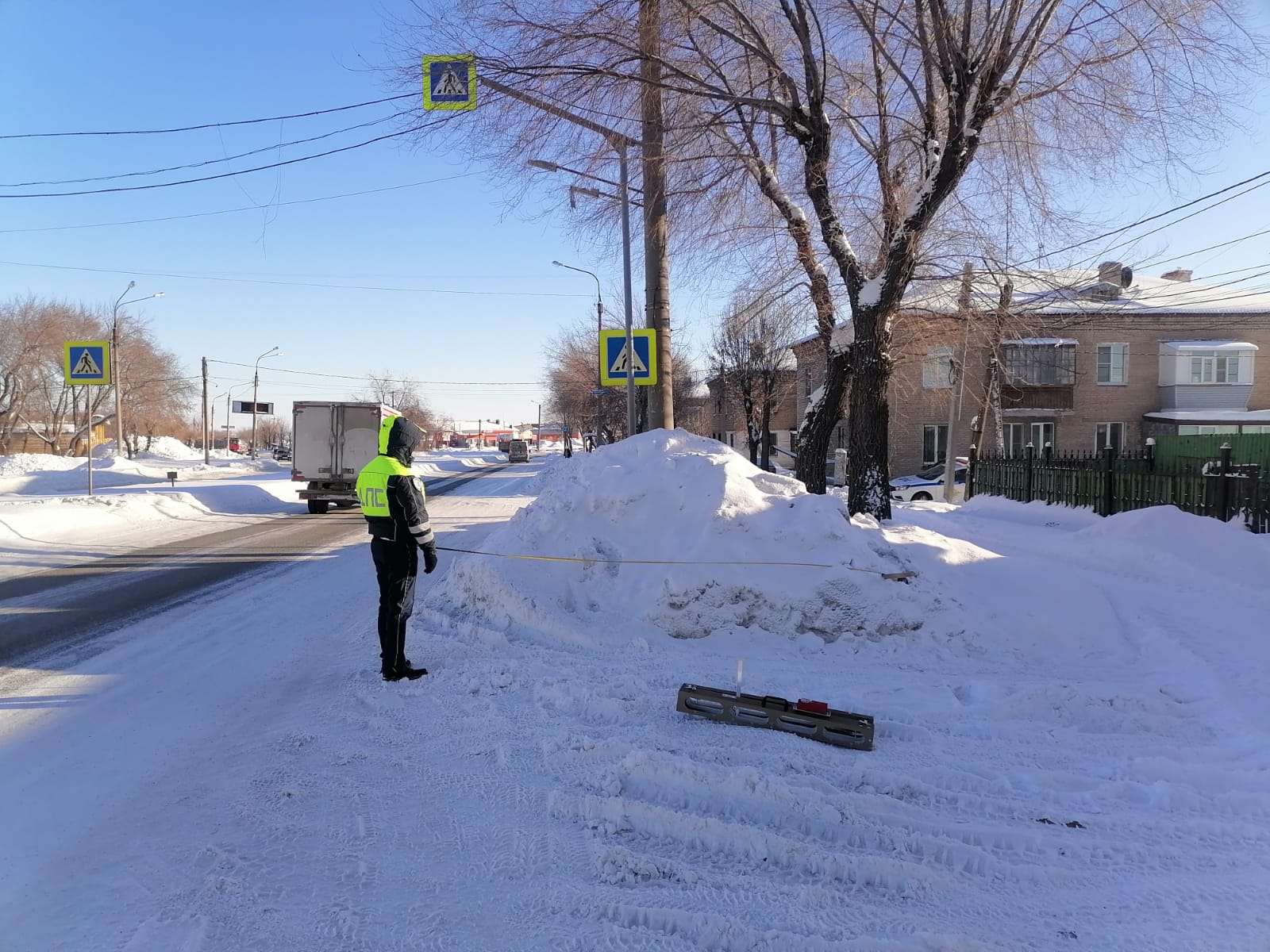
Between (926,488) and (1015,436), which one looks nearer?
(926,488)

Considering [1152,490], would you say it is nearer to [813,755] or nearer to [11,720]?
[813,755]

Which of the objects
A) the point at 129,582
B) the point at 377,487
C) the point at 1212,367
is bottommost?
the point at 129,582

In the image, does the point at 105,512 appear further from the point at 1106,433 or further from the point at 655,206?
the point at 1106,433

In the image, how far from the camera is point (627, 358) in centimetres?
1123

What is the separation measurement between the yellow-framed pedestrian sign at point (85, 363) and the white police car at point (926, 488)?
833 inches

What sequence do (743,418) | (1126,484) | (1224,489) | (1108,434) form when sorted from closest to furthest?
(1224,489) < (1126,484) < (1108,434) < (743,418)

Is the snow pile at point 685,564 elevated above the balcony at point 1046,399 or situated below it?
below

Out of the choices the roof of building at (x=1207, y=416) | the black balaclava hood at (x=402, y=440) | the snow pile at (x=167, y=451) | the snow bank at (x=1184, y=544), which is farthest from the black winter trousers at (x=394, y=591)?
the snow pile at (x=167, y=451)

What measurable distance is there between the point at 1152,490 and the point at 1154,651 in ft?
27.8

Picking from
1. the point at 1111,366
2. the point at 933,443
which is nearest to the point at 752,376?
the point at 933,443

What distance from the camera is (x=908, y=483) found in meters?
26.5

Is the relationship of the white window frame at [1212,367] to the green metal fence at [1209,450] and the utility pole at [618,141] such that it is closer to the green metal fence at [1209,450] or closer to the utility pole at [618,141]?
the green metal fence at [1209,450]

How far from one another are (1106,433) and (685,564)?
34.5 m

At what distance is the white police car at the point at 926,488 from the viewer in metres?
24.9
